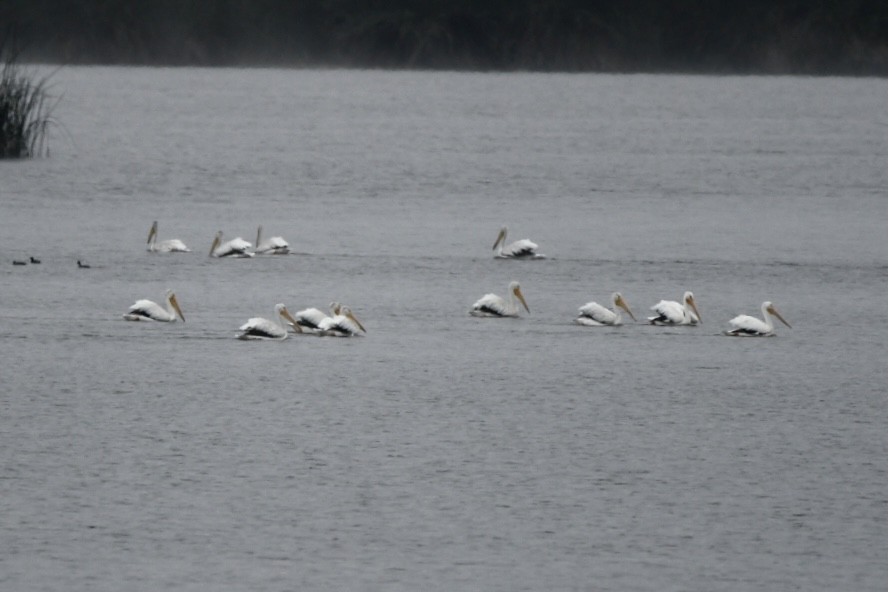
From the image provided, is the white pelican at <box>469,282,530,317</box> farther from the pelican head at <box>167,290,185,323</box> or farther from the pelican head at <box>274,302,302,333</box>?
the pelican head at <box>167,290,185,323</box>

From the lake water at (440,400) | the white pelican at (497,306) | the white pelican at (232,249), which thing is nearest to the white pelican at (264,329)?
the lake water at (440,400)

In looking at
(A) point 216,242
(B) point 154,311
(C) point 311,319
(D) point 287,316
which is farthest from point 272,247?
(D) point 287,316

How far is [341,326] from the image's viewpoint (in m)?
17.4

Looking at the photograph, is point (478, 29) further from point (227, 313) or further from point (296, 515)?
point (296, 515)

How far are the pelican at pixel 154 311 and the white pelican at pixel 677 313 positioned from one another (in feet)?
14.7

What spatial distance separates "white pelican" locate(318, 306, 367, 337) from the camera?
687 inches

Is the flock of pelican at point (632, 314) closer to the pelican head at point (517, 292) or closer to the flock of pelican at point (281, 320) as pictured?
the pelican head at point (517, 292)

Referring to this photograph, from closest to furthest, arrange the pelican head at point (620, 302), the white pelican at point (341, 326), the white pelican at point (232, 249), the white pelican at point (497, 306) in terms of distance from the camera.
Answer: the white pelican at point (341, 326) → the pelican head at point (620, 302) → the white pelican at point (497, 306) → the white pelican at point (232, 249)

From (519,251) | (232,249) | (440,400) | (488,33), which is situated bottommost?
(440,400)

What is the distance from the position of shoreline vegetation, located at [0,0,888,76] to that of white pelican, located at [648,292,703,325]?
103 metres

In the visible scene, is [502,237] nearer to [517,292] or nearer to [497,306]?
[517,292]

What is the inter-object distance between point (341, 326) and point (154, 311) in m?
1.82

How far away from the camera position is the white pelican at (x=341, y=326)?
17.4 meters

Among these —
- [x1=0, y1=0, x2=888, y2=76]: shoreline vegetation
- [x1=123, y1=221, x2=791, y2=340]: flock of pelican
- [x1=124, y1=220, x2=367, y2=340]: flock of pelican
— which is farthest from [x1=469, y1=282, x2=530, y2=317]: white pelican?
[x1=0, y1=0, x2=888, y2=76]: shoreline vegetation
